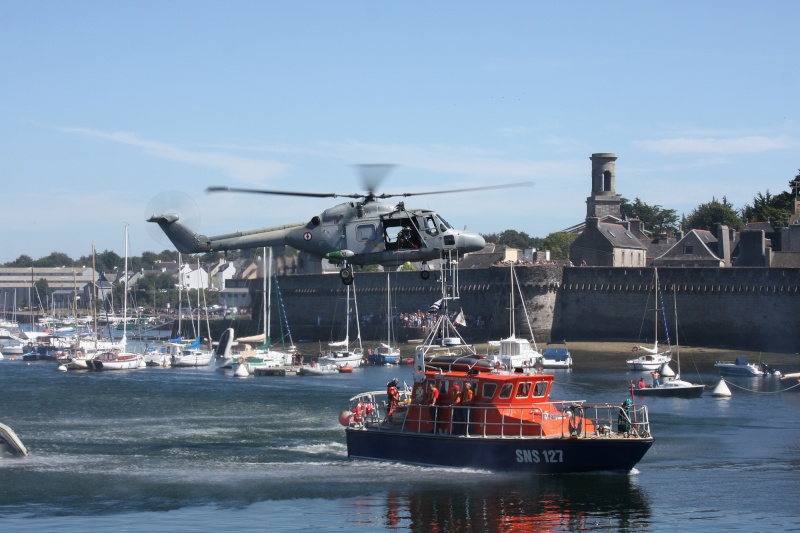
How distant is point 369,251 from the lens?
38312mm

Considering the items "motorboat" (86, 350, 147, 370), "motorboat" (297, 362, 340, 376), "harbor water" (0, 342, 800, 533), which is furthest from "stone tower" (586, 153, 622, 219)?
"harbor water" (0, 342, 800, 533)

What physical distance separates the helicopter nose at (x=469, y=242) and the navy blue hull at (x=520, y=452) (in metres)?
5.75

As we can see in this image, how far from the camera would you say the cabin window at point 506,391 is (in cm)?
3719

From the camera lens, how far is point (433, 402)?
38312 mm

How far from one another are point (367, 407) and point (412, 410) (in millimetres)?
2573

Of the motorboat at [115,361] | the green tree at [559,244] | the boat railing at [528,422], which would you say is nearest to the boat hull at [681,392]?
the boat railing at [528,422]

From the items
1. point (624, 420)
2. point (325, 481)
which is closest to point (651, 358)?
point (624, 420)

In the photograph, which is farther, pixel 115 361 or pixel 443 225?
pixel 115 361

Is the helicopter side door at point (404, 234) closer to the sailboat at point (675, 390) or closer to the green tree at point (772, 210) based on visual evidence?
the sailboat at point (675, 390)

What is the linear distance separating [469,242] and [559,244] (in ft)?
371

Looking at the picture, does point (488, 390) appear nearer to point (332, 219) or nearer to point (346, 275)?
point (346, 275)

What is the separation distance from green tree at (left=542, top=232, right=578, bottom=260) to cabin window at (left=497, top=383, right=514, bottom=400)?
110369 millimetres

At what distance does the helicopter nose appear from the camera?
126 feet

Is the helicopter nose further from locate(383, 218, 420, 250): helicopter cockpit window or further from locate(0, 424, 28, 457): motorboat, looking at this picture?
locate(0, 424, 28, 457): motorboat
